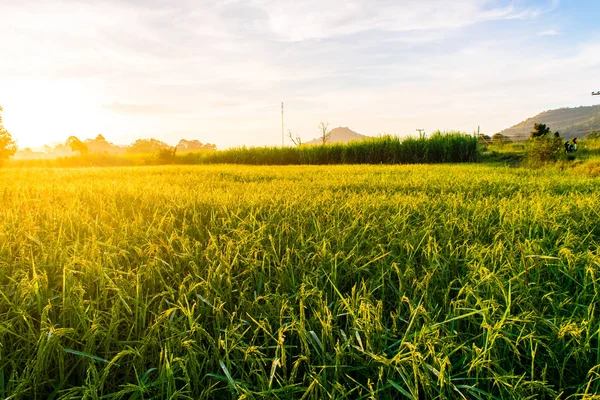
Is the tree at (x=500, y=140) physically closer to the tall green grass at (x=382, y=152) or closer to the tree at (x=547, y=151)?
the tall green grass at (x=382, y=152)

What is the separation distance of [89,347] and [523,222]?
86.3 inches

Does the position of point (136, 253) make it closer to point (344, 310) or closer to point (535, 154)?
point (344, 310)

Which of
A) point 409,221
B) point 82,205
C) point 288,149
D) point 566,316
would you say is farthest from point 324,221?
point 288,149

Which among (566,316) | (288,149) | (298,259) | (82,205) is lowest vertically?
(566,316)

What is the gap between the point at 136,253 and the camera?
5.28 feet

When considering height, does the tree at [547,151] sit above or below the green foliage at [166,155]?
below

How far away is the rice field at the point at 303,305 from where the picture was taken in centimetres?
88

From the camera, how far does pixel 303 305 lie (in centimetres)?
105

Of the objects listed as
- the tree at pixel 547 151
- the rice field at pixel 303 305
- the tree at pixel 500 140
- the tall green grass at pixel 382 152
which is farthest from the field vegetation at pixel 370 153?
the rice field at pixel 303 305

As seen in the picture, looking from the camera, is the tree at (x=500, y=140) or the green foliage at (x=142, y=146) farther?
the green foliage at (x=142, y=146)

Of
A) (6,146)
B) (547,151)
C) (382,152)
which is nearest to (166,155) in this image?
(6,146)

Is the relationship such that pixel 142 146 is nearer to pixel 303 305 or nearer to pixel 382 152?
pixel 382 152

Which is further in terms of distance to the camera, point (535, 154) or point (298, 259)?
point (535, 154)

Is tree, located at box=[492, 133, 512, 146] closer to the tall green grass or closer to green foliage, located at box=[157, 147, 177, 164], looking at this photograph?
the tall green grass
